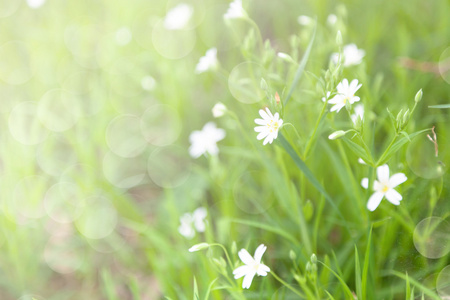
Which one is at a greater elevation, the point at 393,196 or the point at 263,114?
the point at 263,114

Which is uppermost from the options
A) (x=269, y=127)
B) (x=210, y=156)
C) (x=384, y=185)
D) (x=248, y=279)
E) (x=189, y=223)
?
(x=269, y=127)

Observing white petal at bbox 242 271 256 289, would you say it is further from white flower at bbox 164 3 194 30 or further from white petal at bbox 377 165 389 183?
white flower at bbox 164 3 194 30

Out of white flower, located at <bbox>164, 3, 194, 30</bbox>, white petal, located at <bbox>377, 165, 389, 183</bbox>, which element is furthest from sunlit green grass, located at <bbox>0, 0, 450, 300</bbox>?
A: white flower, located at <bbox>164, 3, 194, 30</bbox>

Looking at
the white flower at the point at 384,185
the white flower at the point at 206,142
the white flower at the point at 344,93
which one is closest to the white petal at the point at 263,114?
the white flower at the point at 344,93

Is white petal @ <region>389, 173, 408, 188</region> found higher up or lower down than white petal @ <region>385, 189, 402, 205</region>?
higher up

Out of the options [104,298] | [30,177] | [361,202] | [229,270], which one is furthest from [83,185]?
[361,202]

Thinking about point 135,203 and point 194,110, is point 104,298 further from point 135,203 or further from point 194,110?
point 194,110

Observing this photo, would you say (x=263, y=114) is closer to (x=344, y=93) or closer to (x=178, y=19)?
(x=344, y=93)

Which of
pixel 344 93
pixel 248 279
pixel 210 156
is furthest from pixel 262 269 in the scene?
pixel 210 156
